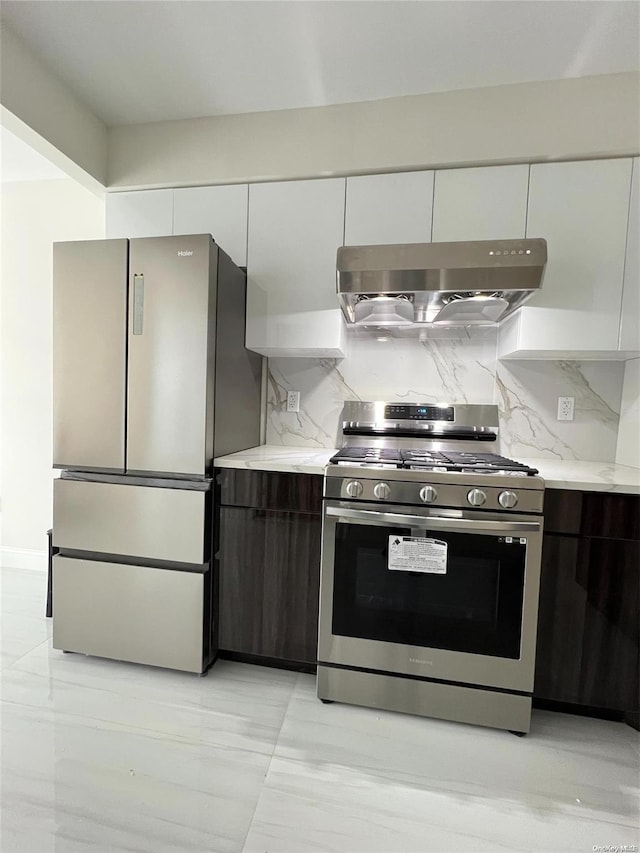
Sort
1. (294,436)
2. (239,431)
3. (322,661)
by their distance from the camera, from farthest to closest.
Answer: (294,436) → (239,431) → (322,661)

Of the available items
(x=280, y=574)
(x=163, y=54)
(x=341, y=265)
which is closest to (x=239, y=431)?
(x=280, y=574)

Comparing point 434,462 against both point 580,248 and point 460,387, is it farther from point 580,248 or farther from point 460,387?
point 580,248

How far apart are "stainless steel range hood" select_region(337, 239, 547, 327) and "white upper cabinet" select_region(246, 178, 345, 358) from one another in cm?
19

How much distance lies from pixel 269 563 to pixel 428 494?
733 millimetres

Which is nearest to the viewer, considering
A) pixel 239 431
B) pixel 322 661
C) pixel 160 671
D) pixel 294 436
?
pixel 322 661

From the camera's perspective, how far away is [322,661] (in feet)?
5.82

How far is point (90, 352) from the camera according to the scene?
75.3 inches

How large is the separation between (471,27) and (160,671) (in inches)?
114

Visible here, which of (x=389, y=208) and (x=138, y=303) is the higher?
(x=389, y=208)

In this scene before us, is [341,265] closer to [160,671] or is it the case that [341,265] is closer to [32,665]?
[160,671]

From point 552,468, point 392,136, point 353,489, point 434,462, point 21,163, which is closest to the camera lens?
point 353,489

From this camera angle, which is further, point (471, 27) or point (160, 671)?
point (160, 671)

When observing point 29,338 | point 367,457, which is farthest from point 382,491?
point 29,338

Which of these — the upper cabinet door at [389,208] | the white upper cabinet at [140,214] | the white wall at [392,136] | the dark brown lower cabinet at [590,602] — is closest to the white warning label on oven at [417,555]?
the dark brown lower cabinet at [590,602]
